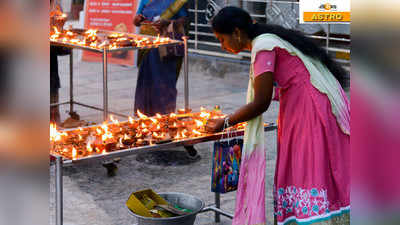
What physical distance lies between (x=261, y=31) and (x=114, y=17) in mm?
7551

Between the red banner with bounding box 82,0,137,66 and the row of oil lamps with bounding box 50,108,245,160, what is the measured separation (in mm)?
6070

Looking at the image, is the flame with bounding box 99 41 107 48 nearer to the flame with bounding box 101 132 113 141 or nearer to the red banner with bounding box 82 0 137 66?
the flame with bounding box 101 132 113 141

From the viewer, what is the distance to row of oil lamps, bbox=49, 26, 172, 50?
5.89m

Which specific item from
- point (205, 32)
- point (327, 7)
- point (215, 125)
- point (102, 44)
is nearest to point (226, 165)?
point (215, 125)

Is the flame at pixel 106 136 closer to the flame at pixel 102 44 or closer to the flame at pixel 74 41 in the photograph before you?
the flame at pixel 102 44

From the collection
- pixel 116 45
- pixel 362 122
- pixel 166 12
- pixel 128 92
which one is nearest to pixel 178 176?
pixel 116 45

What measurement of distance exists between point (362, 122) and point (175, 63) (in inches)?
224

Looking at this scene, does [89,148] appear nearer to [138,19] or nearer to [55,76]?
[138,19]

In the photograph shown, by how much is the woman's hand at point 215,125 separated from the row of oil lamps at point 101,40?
2.40m

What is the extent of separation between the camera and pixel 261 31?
3203 mm

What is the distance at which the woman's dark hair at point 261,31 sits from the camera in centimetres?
312

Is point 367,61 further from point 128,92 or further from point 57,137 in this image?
point 128,92

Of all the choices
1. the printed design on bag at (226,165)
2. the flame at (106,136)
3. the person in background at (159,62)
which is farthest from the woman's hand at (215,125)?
the person in background at (159,62)

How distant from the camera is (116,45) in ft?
19.1
